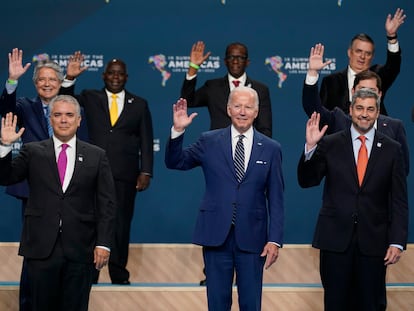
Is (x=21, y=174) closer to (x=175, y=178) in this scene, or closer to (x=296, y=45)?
(x=175, y=178)

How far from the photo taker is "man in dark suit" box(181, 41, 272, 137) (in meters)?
6.46

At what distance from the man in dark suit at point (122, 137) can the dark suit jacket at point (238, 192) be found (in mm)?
1456

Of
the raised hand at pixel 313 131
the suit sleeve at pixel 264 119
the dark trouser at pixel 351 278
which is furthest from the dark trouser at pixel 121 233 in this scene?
the raised hand at pixel 313 131

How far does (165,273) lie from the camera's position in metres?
7.16

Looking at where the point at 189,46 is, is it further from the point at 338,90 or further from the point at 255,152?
the point at 255,152

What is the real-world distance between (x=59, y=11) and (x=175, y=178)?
1.65 m

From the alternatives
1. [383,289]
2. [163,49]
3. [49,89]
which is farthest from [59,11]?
[383,289]

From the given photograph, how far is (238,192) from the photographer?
5.15 metres

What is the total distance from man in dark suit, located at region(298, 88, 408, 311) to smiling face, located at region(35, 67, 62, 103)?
64.0 inches

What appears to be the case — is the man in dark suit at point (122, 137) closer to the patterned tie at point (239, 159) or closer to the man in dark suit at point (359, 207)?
the patterned tie at point (239, 159)

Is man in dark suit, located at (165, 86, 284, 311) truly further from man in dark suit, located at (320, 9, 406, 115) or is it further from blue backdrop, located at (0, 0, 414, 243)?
blue backdrop, located at (0, 0, 414, 243)

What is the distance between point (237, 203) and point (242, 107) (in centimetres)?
50

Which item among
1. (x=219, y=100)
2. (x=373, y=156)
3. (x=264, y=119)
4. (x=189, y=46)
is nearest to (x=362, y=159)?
(x=373, y=156)

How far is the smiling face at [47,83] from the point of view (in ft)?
19.3
